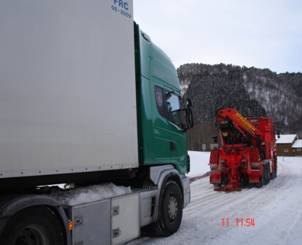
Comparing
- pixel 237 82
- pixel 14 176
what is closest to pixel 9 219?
pixel 14 176

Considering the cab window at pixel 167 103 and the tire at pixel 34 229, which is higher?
the cab window at pixel 167 103

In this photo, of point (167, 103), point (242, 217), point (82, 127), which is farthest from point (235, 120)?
point (82, 127)

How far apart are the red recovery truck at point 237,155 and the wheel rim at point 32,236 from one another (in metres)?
9.53

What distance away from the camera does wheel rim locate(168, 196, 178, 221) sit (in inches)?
275

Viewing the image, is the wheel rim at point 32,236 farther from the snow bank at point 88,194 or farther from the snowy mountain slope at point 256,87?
the snowy mountain slope at point 256,87

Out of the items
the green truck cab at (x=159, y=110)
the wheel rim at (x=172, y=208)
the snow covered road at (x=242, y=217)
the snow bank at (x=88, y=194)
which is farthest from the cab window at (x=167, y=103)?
the snow covered road at (x=242, y=217)

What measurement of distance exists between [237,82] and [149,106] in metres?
117

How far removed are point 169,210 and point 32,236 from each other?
3.25 meters

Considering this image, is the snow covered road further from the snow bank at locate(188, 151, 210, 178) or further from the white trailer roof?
the snow bank at locate(188, 151, 210, 178)

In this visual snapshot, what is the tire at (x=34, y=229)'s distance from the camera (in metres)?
3.84

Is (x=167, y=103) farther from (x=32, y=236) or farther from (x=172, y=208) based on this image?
(x=32, y=236)

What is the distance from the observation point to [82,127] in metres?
4.89

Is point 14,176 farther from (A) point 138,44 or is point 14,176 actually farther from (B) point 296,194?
(B) point 296,194

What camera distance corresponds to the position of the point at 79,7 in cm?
497
